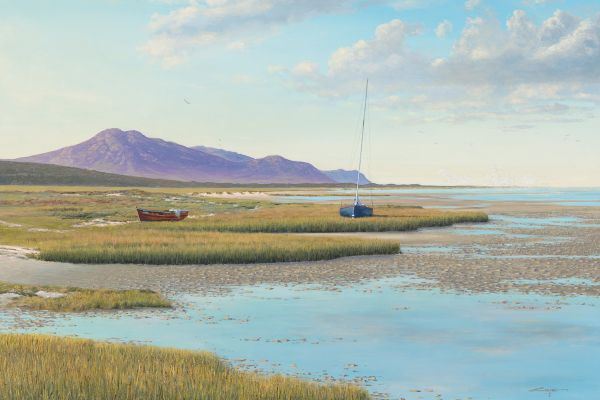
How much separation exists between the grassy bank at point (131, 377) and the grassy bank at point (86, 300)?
6.81 metres

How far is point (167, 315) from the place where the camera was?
21312 mm

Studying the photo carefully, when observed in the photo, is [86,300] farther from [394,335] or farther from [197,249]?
[197,249]

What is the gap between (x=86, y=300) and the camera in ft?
74.9

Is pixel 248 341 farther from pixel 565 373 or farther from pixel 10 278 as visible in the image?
pixel 10 278

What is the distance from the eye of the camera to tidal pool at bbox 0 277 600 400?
14.9 metres

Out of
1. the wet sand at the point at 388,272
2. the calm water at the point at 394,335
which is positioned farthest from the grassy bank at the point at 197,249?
the calm water at the point at 394,335

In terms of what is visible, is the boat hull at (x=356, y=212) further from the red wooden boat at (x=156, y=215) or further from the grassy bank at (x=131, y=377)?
the grassy bank at (x=131, y=377)

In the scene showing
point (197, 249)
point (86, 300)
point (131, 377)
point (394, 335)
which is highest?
point (131, 377)

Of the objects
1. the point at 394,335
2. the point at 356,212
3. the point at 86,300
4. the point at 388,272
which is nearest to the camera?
the point at 394,335

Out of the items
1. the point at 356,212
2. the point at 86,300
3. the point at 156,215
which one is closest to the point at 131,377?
the point at 86,300

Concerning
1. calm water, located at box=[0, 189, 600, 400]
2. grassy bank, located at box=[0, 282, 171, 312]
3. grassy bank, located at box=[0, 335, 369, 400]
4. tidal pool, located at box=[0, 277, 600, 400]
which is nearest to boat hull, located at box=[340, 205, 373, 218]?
calm water, located at box=[0, 189, 600, 400]

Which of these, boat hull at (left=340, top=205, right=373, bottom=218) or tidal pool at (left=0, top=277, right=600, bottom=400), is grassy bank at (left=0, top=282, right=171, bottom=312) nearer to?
tidal pool at (left=0, top=277, right=600, bottom=400)

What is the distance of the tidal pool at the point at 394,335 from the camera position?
14.9 m

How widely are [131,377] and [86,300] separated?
1075cm
